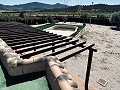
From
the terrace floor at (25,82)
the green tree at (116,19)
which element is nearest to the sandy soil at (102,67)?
the terrace floor at (25,82)

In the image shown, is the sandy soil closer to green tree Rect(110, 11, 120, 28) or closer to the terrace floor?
the terrace floor

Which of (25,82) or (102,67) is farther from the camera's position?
(102,67)

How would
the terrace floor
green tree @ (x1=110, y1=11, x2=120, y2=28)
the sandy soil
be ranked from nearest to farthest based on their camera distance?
the terrace floor
the sandy soil
green tree @ (x1=110, y1=11, x2=120, y2=28)

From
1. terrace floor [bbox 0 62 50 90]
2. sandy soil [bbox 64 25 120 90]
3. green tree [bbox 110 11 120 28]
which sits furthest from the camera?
green tree [bbox 110 11 120 28]

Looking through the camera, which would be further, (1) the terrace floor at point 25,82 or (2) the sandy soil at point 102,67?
(2) the sandy soil at point 102,67

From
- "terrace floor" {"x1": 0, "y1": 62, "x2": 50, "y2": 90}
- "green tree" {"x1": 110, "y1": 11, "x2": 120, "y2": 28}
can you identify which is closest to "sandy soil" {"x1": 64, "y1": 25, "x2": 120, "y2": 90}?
"terrace floor" {"x1": 0, "y1": 62, "x2": 50, "y2": 90}

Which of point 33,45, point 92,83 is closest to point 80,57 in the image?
point 92,83

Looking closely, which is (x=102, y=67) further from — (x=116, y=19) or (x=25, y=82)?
(x=116, y=19)

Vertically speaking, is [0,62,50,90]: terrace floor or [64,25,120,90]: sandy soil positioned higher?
[0,62,50,90]: terrace floor

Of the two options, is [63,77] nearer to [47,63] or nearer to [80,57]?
[47,63]

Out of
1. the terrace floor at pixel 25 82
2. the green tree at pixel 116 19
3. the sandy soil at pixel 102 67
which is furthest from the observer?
the green tree at pixel 116 19

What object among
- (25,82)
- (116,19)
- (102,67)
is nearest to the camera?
(25,82)

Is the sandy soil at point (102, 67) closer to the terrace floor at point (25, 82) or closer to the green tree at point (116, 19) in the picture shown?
the terrace floor at point (25, 82)

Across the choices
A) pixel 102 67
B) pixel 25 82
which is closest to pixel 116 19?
pixel 102 67
